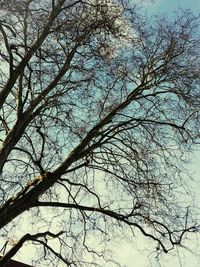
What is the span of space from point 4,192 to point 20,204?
29.2 inches

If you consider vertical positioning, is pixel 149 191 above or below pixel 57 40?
below

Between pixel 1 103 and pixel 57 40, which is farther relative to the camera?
pixel 57 40

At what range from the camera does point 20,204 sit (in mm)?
12875

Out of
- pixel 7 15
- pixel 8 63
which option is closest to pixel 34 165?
pixel 8 63

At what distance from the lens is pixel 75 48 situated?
1394 centimetres

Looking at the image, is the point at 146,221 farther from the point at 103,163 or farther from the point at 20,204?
the point at 20,204

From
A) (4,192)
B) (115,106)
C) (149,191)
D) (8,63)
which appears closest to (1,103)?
(8,63)

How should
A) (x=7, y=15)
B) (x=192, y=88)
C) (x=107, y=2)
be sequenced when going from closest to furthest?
(x=7, y=15), (x=107, y=2), (x=192, y=88)

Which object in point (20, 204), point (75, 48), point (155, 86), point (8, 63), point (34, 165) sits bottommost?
point (20, 204)

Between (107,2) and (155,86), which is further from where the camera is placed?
(155,86)

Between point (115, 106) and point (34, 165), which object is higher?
point (115, 106)

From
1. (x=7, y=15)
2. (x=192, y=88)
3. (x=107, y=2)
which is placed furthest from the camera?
(x=192, y=88)

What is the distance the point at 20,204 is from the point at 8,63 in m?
3.32

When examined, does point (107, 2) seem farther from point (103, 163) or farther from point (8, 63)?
point (103, 163)
